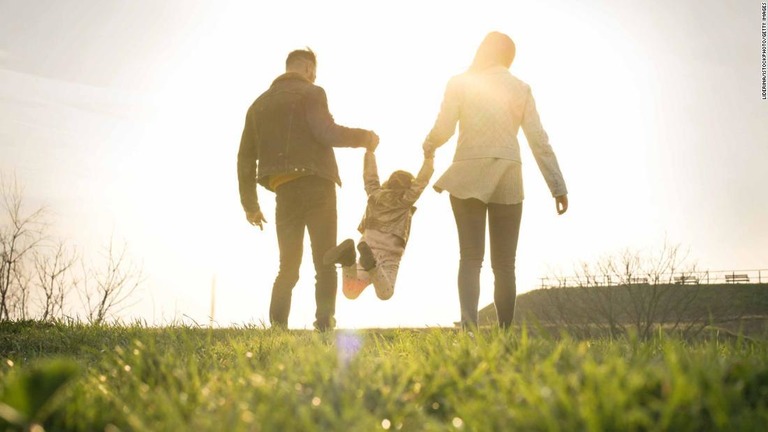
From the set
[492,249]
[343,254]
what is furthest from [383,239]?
[492,249]

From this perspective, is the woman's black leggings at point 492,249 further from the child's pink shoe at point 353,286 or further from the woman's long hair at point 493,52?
the woman's long hair at point 493,52

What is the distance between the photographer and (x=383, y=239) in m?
6.16

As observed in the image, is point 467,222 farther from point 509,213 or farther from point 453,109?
point 453,109

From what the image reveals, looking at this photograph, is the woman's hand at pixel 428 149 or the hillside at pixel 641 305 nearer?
the woman's hand at pixel 428 149

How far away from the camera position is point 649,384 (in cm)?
191

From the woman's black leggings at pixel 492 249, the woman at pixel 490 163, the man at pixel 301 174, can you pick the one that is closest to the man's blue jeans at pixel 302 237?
→ the man at pixel 301 174

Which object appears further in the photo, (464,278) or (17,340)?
(17,340)

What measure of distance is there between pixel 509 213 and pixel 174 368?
368 cm

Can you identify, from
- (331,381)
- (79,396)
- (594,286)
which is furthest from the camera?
(594,286)

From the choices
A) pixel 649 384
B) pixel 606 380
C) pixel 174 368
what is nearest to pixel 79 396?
pixel 174 368

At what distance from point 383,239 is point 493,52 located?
196cm

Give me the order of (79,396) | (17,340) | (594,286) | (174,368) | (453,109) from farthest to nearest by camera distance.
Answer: (594,286) → (17,340) → (453,109) → (174,368) → (79,396)

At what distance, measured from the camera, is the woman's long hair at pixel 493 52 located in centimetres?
600

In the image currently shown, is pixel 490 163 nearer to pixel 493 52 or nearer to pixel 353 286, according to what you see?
pixel 493 52
